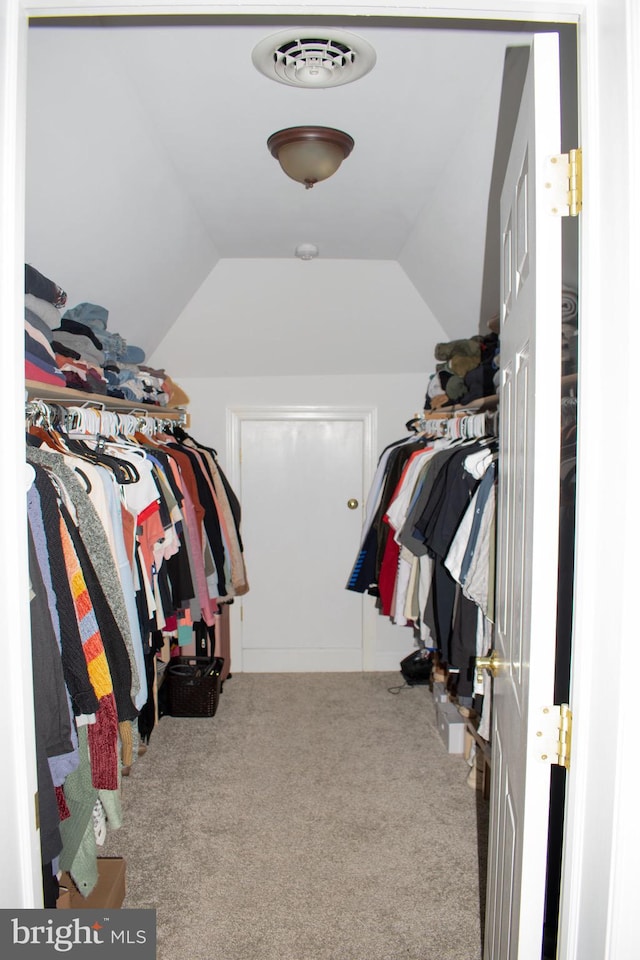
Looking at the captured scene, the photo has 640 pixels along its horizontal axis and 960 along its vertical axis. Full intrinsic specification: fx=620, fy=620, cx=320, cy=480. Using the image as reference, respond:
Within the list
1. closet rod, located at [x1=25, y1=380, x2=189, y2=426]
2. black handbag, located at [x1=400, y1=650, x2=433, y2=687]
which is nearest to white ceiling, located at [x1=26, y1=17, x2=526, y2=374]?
closet rod, located at [x1=25, y1=380, x2=189, y2=426]

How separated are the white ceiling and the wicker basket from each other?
186 centimetres

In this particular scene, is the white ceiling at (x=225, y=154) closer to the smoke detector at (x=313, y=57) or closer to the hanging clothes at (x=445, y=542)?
the smoke detector at (x=313, y=57)

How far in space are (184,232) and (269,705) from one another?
251 cm

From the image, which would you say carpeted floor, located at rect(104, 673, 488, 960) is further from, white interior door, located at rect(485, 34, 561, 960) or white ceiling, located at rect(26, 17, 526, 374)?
white ceiling, located at rect(26, 17, 526, 374)

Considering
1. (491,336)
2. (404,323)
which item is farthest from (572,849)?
(404,323)

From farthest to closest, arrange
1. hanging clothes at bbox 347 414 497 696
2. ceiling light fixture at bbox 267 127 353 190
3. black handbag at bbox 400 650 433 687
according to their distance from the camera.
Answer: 1. black handbag at bbox 400 650 433 687
2. ceiling light fixture at bbox 267 127 353 190
3. hanging clothes at bbox 347 414 497 696

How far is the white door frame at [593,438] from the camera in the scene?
782 mm

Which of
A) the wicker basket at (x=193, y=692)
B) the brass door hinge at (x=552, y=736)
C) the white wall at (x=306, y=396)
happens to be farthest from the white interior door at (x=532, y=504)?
the white wall at (x=306, y=396)

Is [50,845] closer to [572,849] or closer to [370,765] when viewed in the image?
[572,849]

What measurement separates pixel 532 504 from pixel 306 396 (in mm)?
3143

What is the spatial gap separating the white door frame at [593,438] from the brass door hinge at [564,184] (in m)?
0.03

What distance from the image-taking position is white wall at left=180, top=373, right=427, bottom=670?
3.95 m

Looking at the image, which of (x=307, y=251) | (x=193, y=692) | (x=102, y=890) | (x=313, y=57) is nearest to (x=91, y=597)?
(x=102, y=890)

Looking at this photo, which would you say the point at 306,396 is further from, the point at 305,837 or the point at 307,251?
the point at 305,837
